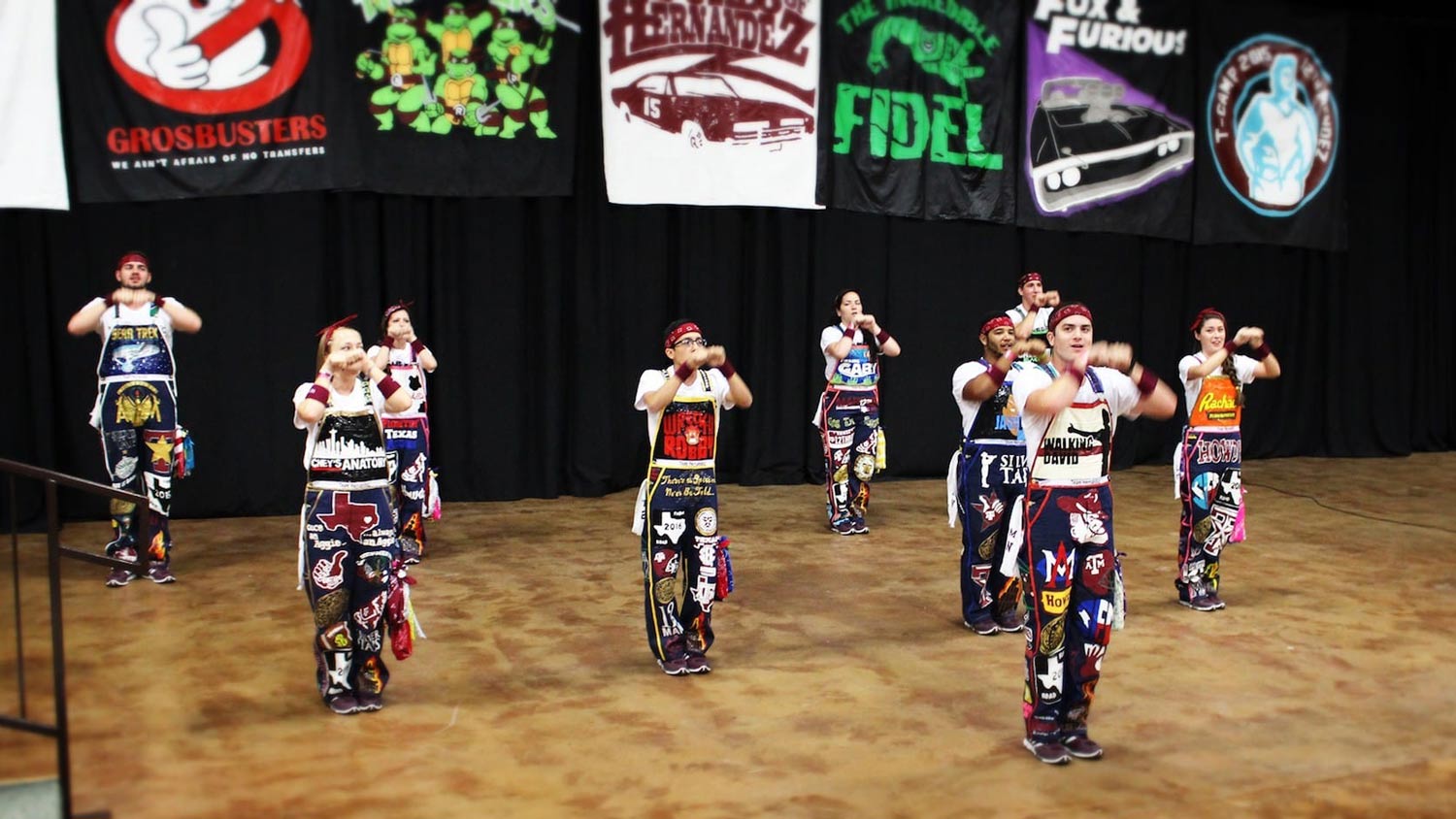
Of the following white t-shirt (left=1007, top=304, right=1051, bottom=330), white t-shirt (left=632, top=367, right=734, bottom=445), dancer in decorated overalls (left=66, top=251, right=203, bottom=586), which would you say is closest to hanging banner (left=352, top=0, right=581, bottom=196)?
dancer in decorated overalls (left=66, top=251, right=203, bottom=586)

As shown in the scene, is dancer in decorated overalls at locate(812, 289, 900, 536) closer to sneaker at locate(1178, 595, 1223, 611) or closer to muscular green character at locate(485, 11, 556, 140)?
sneaker at locate(1178, 595, 1223, 611)

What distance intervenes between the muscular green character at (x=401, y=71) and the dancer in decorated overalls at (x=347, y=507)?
433 centimetres

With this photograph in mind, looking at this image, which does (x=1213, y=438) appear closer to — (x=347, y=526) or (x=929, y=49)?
(x=347, y=526)

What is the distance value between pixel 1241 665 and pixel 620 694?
274 cm

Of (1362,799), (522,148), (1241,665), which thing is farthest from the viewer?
(522,148)

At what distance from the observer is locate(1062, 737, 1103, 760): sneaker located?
4.42m

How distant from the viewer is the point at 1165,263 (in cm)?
1212

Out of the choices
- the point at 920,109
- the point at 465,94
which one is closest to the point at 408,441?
the point at 465,94

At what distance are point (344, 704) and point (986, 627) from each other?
117 inches

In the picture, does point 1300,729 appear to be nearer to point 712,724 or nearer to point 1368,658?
point 1368,658

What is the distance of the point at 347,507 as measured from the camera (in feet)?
15.4

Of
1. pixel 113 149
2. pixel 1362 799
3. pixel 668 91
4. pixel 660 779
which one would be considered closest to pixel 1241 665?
pixel 1362 799

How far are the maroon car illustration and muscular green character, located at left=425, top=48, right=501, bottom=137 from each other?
0.99 metres

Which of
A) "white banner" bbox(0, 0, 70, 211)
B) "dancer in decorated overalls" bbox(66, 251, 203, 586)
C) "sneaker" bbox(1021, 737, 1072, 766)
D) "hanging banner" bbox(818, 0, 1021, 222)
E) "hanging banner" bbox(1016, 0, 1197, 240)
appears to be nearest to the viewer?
"sneaker" bbox(1021, 737, 1072, 766)
